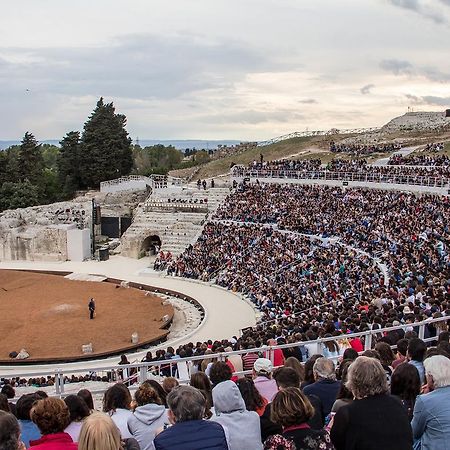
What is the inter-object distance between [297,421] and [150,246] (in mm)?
42220

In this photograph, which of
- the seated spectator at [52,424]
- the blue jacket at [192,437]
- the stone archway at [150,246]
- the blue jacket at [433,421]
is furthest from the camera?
the stone archway at [150,246]

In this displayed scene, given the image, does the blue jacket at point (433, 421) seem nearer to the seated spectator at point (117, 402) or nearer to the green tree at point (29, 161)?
the seated spectator at point (117, 402)

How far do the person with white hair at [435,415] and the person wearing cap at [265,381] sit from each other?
1810 mm

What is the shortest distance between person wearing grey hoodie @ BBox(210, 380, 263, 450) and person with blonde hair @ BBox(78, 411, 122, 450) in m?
1.23

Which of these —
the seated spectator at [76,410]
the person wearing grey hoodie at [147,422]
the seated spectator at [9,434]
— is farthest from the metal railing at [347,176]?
the seated spectator at [9,434]

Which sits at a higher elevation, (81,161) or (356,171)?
(81,161)

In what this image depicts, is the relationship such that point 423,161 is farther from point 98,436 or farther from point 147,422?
point 98,436

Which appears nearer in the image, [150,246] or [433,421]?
[433,421]

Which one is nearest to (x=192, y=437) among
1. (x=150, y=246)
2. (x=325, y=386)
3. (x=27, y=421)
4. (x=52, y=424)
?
(x=52, y=424)

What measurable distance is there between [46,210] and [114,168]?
56.3ft

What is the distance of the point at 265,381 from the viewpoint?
21.9 ft

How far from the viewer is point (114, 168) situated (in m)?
66.3

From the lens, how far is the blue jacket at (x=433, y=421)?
4.94 metres

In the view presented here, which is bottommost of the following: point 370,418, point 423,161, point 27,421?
point 27,421
